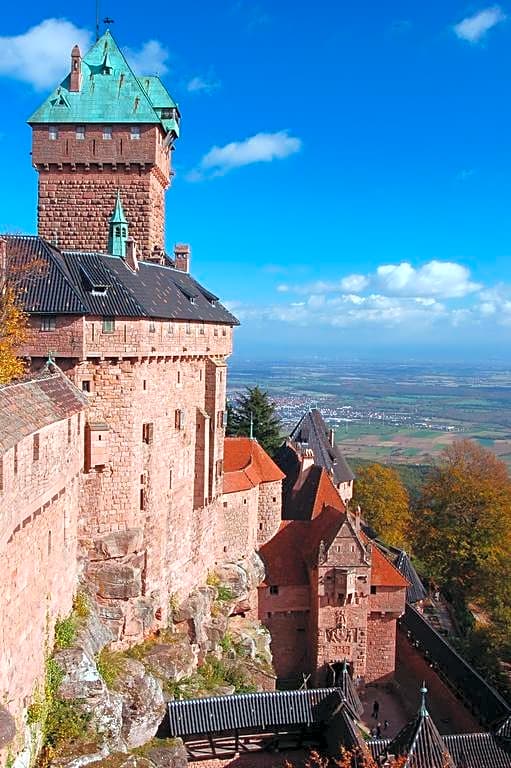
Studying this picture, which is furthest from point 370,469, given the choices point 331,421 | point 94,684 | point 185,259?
point 331,421

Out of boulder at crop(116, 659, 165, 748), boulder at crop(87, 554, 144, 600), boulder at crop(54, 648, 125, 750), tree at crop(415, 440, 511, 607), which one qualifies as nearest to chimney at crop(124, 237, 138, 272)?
boulder at crop(87, 554, 144, 600)

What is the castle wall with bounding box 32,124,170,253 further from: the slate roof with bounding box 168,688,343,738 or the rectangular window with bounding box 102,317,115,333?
the slate roof with bounding box 168,688,343,738

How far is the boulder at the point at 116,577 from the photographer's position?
67.9 ft

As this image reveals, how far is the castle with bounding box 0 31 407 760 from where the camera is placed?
15.6 m

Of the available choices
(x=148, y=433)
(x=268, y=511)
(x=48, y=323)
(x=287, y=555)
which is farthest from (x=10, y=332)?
(x=287, y=555)

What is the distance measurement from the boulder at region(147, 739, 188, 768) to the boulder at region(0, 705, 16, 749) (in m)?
8.99

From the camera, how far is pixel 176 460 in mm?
24422

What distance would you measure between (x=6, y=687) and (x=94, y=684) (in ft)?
15.7

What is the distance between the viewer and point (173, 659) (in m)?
22.9

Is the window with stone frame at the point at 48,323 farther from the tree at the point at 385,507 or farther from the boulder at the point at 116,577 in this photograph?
the tree at the point at 385,507

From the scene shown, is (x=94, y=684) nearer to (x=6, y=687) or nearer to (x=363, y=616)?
(x=6, y=687)

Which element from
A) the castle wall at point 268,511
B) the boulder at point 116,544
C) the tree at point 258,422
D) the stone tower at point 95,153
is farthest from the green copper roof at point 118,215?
the tree at point 258,422

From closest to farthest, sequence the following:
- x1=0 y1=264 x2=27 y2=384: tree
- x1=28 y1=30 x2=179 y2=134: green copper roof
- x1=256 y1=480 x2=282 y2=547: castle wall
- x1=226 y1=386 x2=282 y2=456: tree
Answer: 1. x1=0 y1=264 x2=27 y2=384: tree
2. x1=28 y1=30 x2=179 y2=134: green copper roof
3. x1=256 y1=480 x2=282 y2=547: castle wall
4. x1=226 y1=386 x2=282 y2=456: tree

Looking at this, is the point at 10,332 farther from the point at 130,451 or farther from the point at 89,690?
the point at 89,690
